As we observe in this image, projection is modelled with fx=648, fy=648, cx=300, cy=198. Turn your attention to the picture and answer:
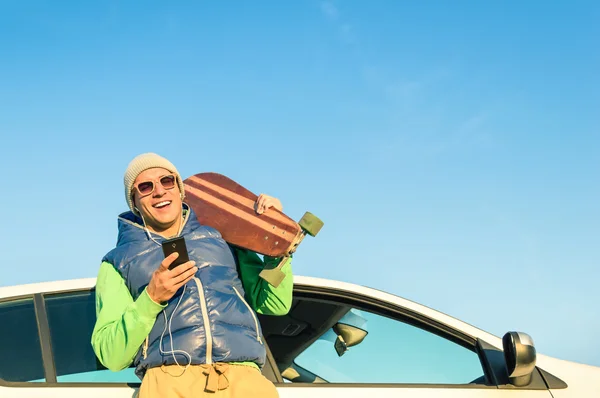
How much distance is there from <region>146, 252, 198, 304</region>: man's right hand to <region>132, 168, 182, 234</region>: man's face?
1.84ft

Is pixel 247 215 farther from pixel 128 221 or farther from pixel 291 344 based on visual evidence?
pixel 291 344

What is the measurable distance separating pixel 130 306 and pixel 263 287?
0.74m

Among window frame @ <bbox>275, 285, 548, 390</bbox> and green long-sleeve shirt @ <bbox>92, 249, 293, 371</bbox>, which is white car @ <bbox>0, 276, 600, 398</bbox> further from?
green long-sleeve shirt @ <bbox>92, 249, 293, 371</bbox>

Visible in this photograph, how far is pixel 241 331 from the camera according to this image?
8.66 feet

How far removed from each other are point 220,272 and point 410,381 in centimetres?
106

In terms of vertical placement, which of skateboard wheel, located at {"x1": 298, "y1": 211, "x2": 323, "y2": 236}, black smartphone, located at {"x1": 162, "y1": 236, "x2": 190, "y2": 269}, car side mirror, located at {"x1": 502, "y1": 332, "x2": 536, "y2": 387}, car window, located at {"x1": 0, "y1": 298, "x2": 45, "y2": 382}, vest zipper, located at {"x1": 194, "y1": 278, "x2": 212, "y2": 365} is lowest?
car window, located at {"x1": 0, "y1": 298, "x2": 45, "y2": 382}

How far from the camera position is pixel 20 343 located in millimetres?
3008

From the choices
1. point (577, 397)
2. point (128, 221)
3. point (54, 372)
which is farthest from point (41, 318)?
point (577, 397)

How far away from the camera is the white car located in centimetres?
287

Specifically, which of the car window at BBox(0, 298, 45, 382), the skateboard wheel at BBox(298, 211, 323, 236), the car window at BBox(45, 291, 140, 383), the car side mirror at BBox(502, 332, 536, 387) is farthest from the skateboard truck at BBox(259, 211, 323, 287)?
the car window at BBox(0, 298, 45, 382)

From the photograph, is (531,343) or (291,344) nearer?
(531,343)

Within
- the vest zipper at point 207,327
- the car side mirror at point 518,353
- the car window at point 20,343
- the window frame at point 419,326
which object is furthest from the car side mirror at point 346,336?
the car window at point 20,343

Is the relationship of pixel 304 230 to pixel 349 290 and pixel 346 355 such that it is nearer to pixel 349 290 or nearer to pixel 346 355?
pixel 349 290

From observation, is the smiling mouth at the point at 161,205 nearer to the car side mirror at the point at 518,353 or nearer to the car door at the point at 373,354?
the car door at the point at 373,354
